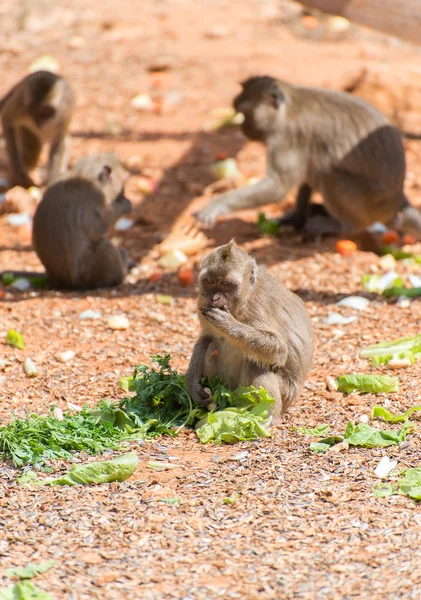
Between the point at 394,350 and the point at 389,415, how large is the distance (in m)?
1.18

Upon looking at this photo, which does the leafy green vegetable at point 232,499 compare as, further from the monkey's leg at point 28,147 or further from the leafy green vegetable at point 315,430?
the monkey's leg at point 28,147

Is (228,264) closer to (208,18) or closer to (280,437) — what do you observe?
(280,437)

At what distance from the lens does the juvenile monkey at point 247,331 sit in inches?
231

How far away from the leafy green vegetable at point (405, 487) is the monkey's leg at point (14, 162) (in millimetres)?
8126

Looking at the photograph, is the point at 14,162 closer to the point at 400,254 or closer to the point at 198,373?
the point at 400,254

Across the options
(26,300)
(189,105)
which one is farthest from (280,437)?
(189,105)

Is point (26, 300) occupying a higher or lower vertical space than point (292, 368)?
lower

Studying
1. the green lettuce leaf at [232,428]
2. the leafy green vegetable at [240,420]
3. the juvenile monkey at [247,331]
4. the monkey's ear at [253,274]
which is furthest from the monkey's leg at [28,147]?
the green lettuce leaf at [232,428]

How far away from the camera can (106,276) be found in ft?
30.7

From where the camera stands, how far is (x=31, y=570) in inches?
175

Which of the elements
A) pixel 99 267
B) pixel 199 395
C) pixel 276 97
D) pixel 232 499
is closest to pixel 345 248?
pixel 276 97

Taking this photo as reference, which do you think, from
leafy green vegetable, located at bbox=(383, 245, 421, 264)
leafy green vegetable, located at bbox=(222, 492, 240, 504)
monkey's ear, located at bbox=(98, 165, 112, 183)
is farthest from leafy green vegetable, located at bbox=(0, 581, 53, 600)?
leafy green vegetable, located at bbox=(383, 245, 421, 264)

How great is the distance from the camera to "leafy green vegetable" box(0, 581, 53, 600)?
13.8 ft

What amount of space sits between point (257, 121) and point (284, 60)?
5769mm
